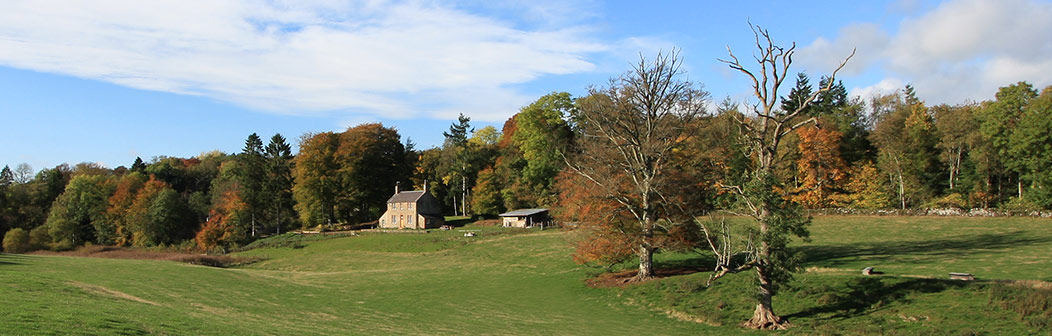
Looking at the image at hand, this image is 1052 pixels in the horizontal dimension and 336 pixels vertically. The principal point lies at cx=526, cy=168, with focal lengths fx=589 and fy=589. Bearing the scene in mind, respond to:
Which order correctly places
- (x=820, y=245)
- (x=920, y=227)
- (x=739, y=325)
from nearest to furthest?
(x=739, y=325), (x=820, y=245), (x=920, y=227)

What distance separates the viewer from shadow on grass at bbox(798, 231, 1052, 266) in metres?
33.2

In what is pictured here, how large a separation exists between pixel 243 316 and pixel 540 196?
2131 inches

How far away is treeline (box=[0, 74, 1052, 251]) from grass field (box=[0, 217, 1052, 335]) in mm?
8907

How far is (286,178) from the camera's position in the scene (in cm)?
8375

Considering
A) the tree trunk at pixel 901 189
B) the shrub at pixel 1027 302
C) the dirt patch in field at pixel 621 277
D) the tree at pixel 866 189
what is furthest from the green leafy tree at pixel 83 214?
the tree trunk at pixel 901 189

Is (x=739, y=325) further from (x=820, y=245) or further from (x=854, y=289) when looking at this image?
(x=820, y=245)

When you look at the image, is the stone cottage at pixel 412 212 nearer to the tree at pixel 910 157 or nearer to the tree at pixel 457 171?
the tree at pixel 457 171

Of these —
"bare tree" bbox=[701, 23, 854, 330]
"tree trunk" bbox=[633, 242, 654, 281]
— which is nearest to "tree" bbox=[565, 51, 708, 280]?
"tree trunk" bbox=[633, 242, 654, 281]

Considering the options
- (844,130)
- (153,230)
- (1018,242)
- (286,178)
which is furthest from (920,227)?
(153,230)

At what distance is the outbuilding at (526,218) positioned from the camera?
66.2 m

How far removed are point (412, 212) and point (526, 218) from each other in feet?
58.8

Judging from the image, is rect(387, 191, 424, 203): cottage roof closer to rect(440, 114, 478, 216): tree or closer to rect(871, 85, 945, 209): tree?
rect(440, 114, 478, 216): tree

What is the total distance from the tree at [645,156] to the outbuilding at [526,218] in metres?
31.1

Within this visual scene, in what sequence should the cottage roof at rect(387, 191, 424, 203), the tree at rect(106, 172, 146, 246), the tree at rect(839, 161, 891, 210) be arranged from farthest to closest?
the tree at rect(106, 172, 146, 246), the cottage roof at rect(387, 191, 424, 203), the tree at rect(839, 161, 891, 210)
